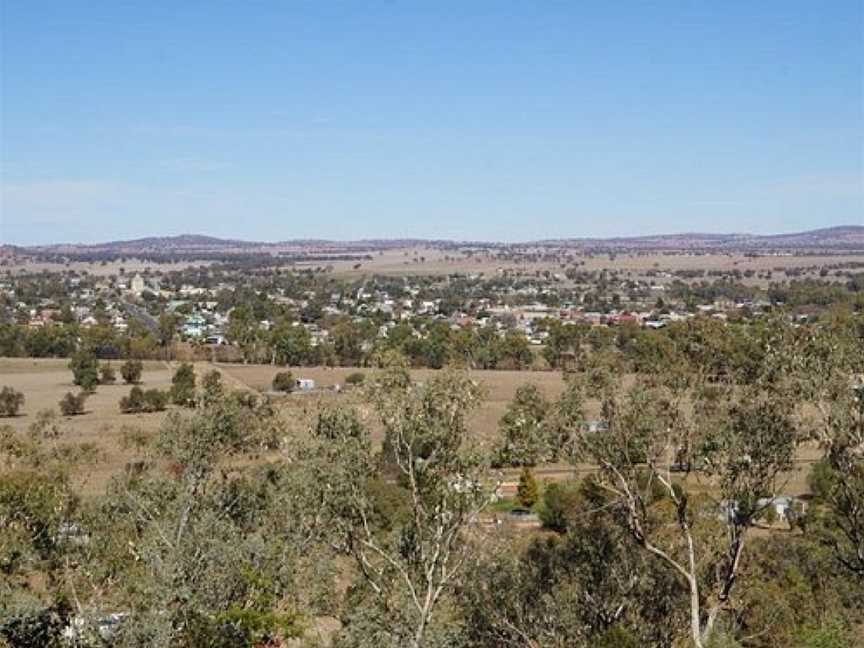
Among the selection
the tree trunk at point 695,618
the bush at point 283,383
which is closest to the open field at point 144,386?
the bush at point 283,383

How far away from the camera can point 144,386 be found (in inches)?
2645

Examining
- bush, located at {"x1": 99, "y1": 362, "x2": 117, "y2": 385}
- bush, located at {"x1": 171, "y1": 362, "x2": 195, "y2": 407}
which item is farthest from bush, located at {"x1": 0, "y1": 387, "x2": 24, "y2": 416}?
bush, located at {"x1": 99, "y1": 362, "x2": 117, "y2": 385}

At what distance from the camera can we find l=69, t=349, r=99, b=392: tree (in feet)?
217

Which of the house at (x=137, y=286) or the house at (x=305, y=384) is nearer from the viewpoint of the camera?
the house at (x=305, y=384)

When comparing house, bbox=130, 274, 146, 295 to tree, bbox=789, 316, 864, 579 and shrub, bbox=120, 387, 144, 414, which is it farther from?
tree, bbox=789, 316, 864, 579

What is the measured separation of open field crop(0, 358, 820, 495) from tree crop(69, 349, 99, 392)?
29.0 inches

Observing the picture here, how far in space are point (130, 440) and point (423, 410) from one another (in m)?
26.9

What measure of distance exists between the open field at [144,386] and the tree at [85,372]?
0.74 metres

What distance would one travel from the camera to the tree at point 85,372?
66.1 meters

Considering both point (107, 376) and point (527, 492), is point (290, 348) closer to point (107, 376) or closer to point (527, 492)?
point (107, 376)

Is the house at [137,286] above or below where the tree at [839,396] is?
below

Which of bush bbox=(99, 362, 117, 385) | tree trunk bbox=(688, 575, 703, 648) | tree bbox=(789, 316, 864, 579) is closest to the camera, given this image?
tree trunk bbox=(688, 575, 703, 648)

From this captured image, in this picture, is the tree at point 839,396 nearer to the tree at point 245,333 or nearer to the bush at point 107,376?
the bush at point 107,376

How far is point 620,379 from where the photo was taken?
1703 cm
